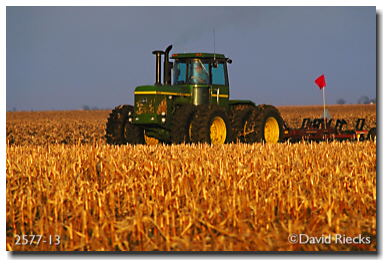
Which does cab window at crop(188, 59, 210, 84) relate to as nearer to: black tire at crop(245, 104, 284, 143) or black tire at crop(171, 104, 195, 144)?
black tire at crop(171, 104, 195, 144)

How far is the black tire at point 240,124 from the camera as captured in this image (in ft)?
44.4

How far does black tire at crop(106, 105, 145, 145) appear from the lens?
43.6ft

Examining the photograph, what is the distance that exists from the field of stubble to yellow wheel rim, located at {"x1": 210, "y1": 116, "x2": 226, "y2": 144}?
15.5 feet

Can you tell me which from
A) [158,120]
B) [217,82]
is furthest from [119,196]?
[217,82]

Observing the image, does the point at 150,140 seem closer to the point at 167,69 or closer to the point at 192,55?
the point at 167,69

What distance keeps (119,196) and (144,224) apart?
119cm

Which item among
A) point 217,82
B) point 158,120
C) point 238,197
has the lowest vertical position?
point 238,197

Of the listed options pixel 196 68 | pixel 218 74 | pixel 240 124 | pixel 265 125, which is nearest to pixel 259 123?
pixel 240 124

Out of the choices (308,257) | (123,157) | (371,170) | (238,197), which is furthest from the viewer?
(123,157)

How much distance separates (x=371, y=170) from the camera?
7684mm

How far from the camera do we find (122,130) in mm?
13352

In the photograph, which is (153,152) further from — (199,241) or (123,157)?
(199,241)

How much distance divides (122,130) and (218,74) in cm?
253

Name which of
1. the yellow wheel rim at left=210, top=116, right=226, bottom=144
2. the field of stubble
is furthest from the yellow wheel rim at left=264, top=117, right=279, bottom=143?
the field of stubble
